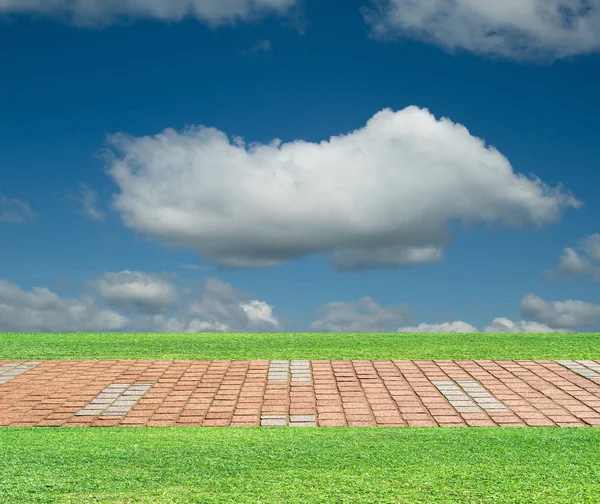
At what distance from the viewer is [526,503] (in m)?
5.46

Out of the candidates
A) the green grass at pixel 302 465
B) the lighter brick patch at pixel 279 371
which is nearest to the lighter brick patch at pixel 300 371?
the lighter brick patch at pixel 279 371

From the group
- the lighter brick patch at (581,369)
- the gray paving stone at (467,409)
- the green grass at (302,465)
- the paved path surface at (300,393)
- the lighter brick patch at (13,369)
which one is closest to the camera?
the green grass at (302,465)

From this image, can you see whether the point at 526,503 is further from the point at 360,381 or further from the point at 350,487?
the point at 360,381

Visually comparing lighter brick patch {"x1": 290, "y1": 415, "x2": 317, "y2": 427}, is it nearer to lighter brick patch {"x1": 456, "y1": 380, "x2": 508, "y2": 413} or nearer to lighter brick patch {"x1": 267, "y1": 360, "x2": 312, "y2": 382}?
lighter brick patch {"x1": 267, "y1": 360, "x2": 312, "y2": 382}

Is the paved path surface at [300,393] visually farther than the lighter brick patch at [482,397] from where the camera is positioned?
No

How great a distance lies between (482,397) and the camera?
32.7 feet

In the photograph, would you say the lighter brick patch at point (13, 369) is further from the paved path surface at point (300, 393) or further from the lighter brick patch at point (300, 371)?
the lighter brick patch at point (300, 371)

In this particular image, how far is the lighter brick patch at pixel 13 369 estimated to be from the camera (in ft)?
37.6

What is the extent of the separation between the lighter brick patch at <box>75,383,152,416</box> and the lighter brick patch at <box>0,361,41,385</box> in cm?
211

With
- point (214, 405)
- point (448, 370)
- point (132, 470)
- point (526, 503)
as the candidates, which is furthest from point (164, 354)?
point (526, 503)

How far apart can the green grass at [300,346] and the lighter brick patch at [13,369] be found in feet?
1.64

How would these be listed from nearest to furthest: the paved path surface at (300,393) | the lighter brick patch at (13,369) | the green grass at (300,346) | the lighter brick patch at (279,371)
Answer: the paved path surface at (300,393)
the lighter brick patch at (279,371)
the lighter brick patch at (13,369)
the green grass at (300,346)

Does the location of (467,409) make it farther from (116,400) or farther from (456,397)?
(116,400)

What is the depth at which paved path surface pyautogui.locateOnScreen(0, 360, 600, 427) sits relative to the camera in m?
9.05
